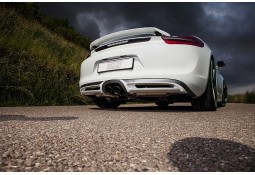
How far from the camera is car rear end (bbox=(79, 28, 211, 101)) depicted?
3.60 meters

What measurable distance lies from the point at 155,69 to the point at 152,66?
0.21 feet

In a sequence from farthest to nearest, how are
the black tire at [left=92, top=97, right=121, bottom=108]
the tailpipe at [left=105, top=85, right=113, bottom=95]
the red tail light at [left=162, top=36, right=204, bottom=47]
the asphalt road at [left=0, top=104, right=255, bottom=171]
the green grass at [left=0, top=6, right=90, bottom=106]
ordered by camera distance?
the green grass at [left=0, top=6, right=90, bottom=106]
the black tire at [left=92, top=97, right=121, bottom=108]
the tailpipe at [left=105, top=85, right=113, bottom=95]
the red tail light at [left=162, top=36, right=204, bottom=47]
the asphalt road at [left=0, top=104, right=255, bottom=171]

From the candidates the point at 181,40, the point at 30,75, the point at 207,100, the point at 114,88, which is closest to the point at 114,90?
the point at 114,88

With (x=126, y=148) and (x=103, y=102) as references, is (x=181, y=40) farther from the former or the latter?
(x=126, y=148)

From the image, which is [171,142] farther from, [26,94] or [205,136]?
[26,94]

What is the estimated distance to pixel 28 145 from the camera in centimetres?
169

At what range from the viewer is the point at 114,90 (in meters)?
4.05

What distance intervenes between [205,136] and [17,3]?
13.6 m

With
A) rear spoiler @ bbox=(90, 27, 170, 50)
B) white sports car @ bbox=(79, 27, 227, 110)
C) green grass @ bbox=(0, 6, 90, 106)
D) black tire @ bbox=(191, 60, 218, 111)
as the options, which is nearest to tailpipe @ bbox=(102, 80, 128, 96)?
white sports car @ bbox=(79, 27, 227, 110)

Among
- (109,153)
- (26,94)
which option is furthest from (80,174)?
(26,94)

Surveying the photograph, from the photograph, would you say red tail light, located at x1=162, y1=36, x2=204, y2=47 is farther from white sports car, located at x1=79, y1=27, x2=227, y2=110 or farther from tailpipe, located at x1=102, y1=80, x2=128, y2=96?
tailpipe, located at x1=102, y1=80, x2=128, y2=96

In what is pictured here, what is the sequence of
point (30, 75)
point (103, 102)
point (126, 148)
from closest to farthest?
point (126, 148) < point (103, 102) < point (30, 75)

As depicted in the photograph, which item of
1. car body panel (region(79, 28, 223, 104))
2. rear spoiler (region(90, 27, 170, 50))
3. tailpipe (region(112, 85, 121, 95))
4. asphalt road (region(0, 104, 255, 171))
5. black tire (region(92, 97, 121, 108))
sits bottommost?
asphalt road (region(0, 104, 255, 171))

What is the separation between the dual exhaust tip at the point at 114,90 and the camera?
3.99 meters
